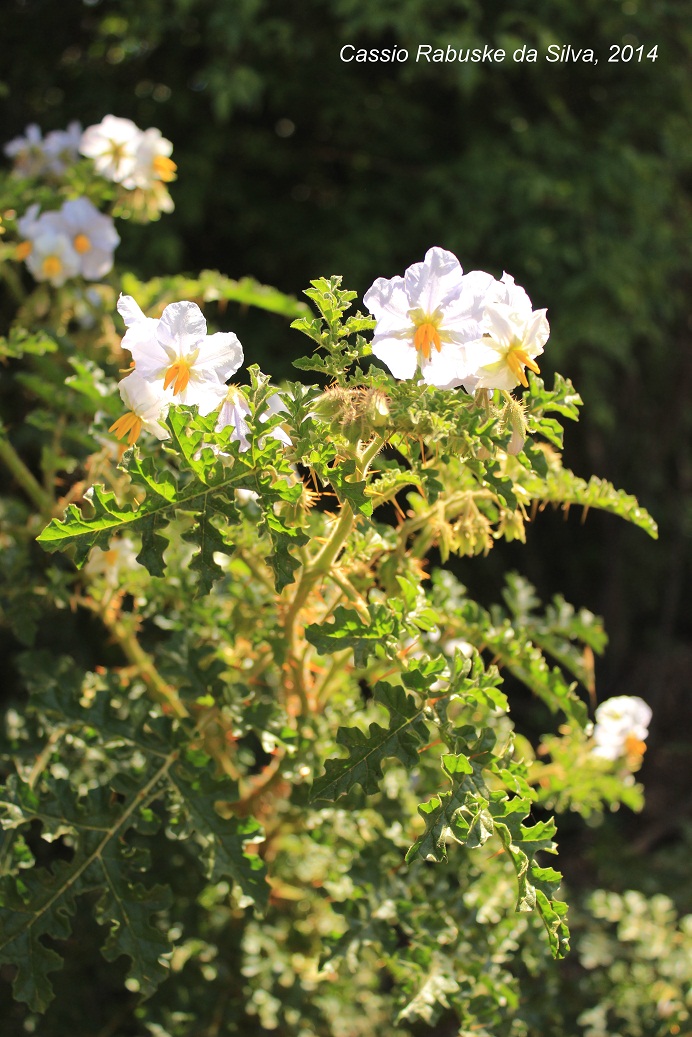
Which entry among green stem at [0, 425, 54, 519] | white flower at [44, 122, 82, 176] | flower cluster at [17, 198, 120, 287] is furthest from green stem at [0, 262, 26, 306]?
green stem at [0, 425, 54, 519]

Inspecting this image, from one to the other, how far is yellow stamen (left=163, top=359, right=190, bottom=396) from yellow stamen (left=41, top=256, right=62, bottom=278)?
0.82 m

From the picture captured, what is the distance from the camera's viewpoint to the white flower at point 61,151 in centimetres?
187

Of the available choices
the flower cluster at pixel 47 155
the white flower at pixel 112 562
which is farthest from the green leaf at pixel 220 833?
the flower cluster at pixel 47 155

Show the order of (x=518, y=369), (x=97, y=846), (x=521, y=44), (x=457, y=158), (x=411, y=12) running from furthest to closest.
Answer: (x=457, y=158) → (x=521, y=44) → (x=411, y=12) → (x=97, y=846) → (x=518, y=369)

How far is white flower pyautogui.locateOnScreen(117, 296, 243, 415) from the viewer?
3.03ft

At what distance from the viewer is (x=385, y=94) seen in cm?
271

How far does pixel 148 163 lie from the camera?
1.72 metres

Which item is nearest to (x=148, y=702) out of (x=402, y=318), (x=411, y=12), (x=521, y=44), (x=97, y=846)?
(x=97, y=846)

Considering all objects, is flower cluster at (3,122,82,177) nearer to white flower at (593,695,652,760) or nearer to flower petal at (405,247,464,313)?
flower petal at (405,247,464,313)

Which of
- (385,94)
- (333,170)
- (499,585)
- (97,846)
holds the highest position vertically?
(385,94)

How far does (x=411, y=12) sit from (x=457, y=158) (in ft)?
1.62

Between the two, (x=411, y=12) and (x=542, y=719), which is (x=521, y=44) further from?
(x=542, y=719)

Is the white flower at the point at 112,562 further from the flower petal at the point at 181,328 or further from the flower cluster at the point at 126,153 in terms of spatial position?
the flower cluster at the point at 126,153

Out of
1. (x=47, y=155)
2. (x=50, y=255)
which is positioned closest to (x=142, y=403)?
(x=50, y=255)
